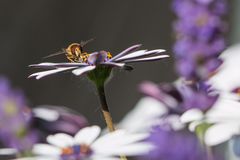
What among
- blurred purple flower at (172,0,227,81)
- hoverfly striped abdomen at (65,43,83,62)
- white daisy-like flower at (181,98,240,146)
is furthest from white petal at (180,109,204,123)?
blurred purple flower at (172,0,227,81)

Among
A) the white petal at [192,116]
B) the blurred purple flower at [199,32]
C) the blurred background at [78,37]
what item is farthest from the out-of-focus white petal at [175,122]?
the blurred background at [78,37]

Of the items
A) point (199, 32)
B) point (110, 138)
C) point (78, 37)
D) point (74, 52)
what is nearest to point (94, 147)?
point (110, 138)

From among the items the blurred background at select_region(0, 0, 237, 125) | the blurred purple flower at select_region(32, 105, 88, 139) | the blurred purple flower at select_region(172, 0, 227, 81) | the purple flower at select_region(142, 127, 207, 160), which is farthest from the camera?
the blurred background at select_region(0, 0, 237, 125)

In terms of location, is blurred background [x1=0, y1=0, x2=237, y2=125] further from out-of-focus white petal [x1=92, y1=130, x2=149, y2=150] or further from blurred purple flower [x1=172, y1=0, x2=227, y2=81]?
out-of-focus white petal [x1=92, y1=130, x2=149, y2=150]

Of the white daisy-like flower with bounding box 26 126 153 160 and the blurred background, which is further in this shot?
the blurred background

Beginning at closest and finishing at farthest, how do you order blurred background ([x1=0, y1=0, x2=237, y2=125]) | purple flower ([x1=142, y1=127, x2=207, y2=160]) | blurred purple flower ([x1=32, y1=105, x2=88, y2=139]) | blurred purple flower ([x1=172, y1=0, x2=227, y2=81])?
purple flower ([x1=142, y1=127, x2=207, y2=160]) → blurred purple flower ([x1=32, y1=105, x2=88, y2=139]) → blurred purple flower ([x1=172, y1=0, x2=227, y2=81]) → blurred background ([x1=0, y1=0, x2=237, y2=125])

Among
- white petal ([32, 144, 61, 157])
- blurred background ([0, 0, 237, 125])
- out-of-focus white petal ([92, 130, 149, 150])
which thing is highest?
blurred background ([0, 0, 237, 125])

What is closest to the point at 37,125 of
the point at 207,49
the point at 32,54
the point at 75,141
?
the point at 75,141

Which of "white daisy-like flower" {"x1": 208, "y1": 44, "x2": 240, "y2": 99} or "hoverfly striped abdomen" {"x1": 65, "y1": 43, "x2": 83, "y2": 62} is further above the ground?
"hoverfly striped abdomen" {"x1": 65, "y1": 43, "x2": 83, "y2": 62}

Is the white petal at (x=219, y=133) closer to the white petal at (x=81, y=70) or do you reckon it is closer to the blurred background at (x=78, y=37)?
the white petal at (x=81, y=70)
